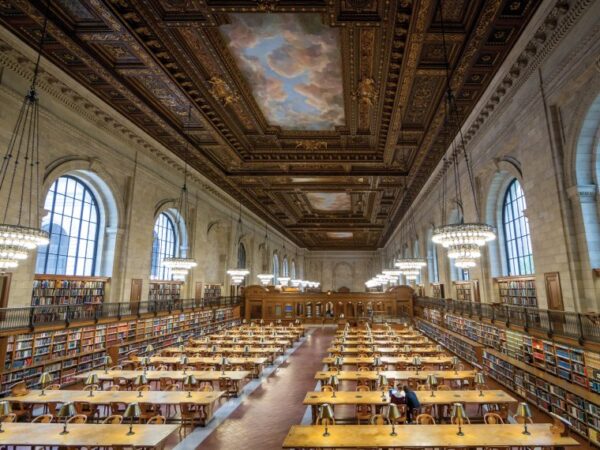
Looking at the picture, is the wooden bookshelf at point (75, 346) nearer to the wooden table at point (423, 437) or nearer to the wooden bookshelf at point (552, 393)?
the wooden table at point (423, 437)

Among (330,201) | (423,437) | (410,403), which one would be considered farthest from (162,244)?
(423,437)

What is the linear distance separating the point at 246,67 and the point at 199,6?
245 centimetres

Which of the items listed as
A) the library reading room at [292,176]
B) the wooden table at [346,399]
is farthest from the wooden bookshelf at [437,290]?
the wooden table at [346,399]

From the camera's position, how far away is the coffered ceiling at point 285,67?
7.05 m

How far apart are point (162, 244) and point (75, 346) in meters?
6.77

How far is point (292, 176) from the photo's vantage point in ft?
53.8

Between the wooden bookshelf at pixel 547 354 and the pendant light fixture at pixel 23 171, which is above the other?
the pendant light fixture at pixel 23 171

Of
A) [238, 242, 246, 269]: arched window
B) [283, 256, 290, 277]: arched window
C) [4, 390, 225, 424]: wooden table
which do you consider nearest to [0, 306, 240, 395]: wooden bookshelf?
[4, 390, 225, 424]: wooden table

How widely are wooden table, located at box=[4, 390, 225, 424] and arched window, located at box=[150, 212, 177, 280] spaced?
916 centimetres

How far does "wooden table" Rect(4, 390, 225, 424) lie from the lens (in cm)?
604

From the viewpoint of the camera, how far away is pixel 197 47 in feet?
27.4

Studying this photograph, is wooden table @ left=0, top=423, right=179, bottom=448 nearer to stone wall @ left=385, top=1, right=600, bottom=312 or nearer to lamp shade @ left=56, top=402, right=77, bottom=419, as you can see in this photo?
lamp shade @ left=56, top=402, right=77, bottom=419

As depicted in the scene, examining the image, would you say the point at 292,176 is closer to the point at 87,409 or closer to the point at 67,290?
the point at 67,290

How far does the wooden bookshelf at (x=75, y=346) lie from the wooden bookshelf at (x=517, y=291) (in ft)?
38.8
